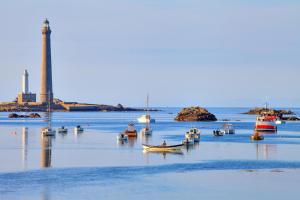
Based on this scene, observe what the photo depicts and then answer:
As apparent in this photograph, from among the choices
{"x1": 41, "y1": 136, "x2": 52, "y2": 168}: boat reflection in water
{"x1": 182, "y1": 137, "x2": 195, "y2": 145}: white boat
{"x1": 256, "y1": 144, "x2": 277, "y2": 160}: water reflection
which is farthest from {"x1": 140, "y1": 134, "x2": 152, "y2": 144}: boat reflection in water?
{"x1": 256, "y1": 144, "x2": 277, "y2": 160}: water reflection

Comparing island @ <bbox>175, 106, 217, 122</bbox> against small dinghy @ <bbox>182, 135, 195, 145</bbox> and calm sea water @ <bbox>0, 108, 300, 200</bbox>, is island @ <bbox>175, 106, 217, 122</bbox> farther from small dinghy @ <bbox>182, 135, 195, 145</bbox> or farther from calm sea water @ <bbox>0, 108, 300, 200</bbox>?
calm sea water @ <bbox>0, 108, 300, 200</bbox>

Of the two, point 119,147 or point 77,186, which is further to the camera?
point 119,147

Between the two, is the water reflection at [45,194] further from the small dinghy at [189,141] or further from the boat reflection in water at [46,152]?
the small dinghy at [189,141]

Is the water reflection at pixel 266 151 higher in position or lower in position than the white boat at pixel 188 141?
lower

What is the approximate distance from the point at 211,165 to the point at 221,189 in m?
14.7

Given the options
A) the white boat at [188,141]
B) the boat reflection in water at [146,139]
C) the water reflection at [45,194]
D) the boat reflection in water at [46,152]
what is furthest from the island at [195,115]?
the water reflection at [45,194]

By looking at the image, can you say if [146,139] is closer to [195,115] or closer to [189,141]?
[189,141]

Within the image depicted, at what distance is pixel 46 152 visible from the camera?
237ft

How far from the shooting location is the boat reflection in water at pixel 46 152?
196 feet

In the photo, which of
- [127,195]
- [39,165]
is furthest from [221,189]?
[39,165]

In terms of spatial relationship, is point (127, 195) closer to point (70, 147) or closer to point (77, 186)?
point (77, 186)

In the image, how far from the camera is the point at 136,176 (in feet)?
166

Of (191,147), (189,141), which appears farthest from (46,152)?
(189,141)

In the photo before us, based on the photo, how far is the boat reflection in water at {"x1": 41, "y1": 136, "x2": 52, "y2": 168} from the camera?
5966cm
